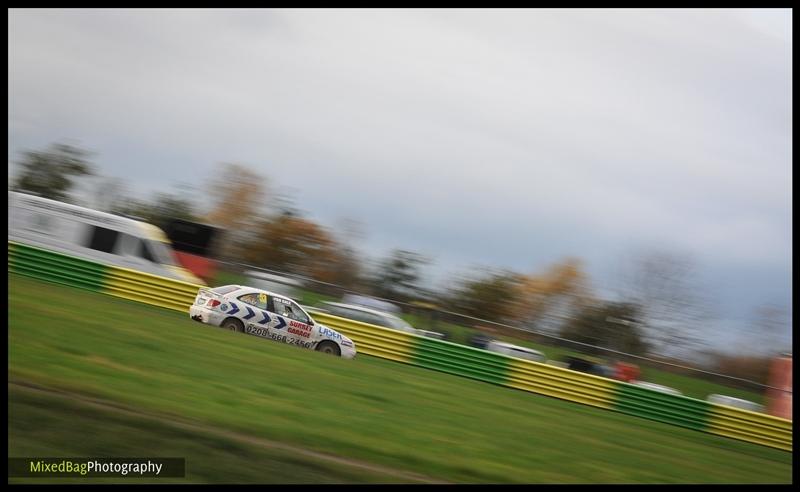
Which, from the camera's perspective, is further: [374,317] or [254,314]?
[374,317]

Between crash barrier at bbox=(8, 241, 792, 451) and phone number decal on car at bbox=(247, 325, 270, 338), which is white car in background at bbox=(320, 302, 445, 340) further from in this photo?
phone number decal on car at bbox=(247, 325, 270, 338)

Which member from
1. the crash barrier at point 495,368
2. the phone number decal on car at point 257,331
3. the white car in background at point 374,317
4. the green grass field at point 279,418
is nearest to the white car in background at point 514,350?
the white car in background at point 374,317

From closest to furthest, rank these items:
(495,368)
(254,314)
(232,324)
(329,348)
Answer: (232,324)
(254,314)
(329,348)
(495,368)

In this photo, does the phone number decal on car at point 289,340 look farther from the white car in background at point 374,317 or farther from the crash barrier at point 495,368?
the white car in background at point 374,317

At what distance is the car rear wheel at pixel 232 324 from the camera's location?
16.9 meters

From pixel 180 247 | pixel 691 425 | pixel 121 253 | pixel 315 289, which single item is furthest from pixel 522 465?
pixel 180 247

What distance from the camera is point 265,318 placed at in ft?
56.1

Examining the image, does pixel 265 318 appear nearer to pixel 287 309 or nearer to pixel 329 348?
pixel 287 309

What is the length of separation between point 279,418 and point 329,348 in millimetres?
8256

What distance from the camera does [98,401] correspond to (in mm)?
7969

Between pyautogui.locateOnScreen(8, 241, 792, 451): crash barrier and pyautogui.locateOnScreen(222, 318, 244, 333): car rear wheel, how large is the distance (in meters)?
2.11

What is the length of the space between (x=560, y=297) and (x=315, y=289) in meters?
38.5

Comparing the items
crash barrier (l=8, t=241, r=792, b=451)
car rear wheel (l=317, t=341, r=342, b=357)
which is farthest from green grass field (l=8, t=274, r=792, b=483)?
crash barrier (l=8, t=241, r=792, b=451)

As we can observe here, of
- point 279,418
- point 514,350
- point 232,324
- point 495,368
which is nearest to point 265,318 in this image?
point 232,324
